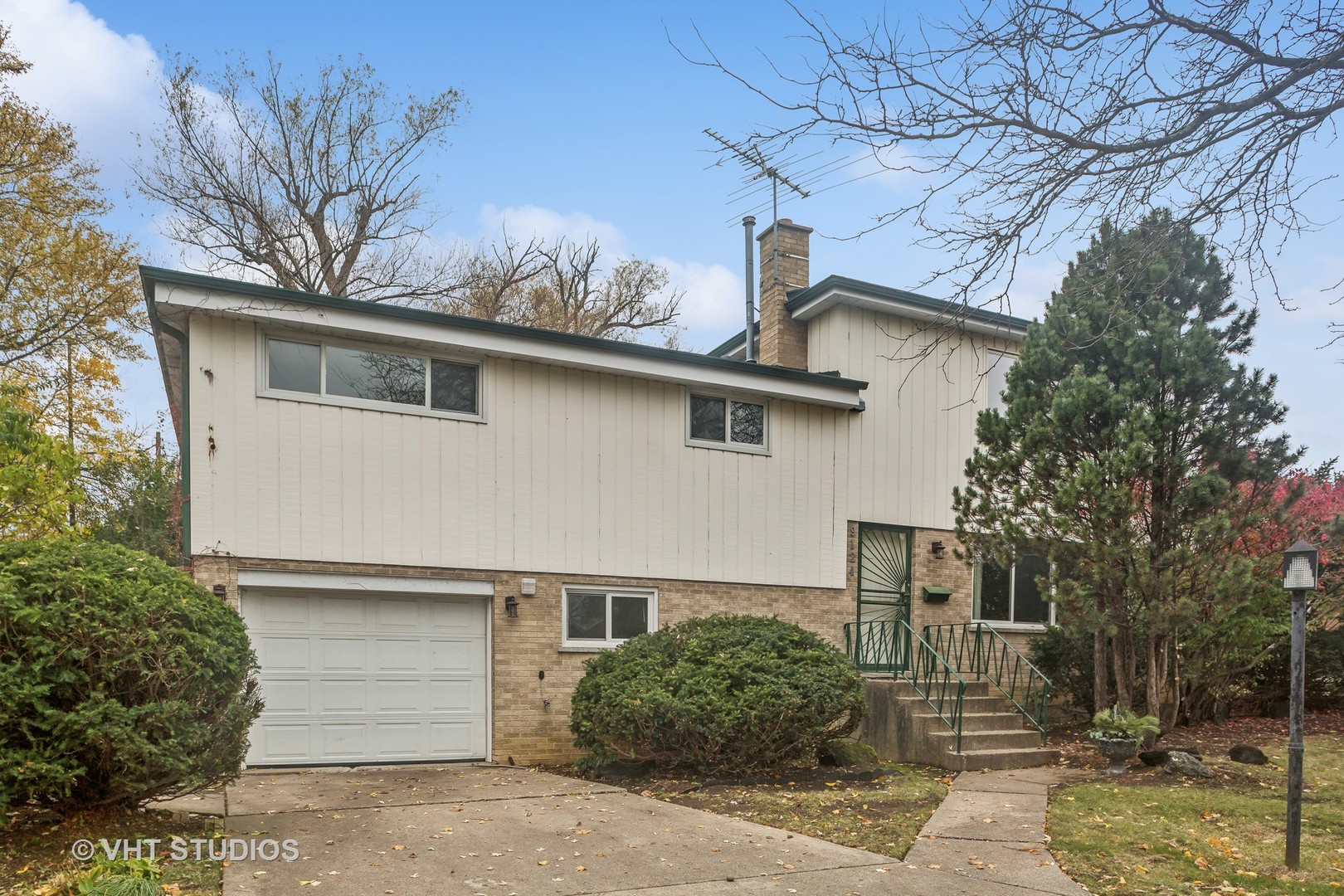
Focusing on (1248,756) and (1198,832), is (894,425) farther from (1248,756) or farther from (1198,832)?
(1198,832)

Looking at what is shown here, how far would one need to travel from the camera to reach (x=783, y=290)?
15195 millimetres

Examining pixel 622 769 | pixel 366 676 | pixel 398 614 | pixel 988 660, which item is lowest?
pixel 622 769

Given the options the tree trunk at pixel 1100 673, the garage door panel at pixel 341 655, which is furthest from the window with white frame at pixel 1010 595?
the garage door panel at pixel 341 655

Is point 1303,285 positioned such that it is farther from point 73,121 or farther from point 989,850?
point 73,121

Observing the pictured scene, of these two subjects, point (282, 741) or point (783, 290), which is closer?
point (282, 741)

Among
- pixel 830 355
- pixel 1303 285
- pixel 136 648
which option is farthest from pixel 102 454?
pixel 1303 285

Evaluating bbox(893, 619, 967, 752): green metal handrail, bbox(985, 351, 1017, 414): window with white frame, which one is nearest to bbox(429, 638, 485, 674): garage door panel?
bbox(893, 619, 967, 752): green metal handrail

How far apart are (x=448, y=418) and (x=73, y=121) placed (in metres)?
15.5

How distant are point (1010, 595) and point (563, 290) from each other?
50.0 ft

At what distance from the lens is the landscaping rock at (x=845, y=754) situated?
10656 mm

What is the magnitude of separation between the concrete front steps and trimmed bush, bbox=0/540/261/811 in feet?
24.5

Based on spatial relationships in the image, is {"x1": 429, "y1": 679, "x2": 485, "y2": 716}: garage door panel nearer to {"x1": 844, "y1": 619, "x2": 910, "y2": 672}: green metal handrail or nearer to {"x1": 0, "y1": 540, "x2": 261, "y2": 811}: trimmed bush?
{"x1": 0, "y1": 540, "x2": 261, "y2": 811}: trimmed bush

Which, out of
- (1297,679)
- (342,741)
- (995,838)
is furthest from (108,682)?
(1297,679)

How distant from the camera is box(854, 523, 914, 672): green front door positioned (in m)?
13.9
